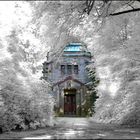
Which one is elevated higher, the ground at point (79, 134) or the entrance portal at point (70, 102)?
the entrance portal at point (70, 102)

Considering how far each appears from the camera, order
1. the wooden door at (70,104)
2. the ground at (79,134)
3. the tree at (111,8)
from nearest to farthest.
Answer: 1. the ground at (79,134)
2. the tree at (111,8)
3. the wooden door at (70,104)

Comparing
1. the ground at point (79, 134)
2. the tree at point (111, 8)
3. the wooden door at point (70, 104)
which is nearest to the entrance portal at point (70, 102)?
the wooden door at point (70, 104)

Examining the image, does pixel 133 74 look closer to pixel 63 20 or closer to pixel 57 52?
pixel 57 52

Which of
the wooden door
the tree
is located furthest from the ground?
the wooden door

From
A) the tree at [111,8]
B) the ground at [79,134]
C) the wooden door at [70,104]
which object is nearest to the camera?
the ground at [79,134]

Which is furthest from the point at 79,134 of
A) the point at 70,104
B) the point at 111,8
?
the point at 70,104

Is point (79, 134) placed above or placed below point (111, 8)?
below

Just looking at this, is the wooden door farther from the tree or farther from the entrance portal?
the tree

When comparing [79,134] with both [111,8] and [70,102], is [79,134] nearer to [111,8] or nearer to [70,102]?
[111,8]

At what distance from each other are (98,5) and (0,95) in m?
6.89

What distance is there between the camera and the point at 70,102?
50.1 meters

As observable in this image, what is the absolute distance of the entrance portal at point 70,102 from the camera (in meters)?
49.6

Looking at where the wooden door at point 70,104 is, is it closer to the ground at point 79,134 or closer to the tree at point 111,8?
the ground at point 79,134

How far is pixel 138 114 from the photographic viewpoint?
23.5 metres
